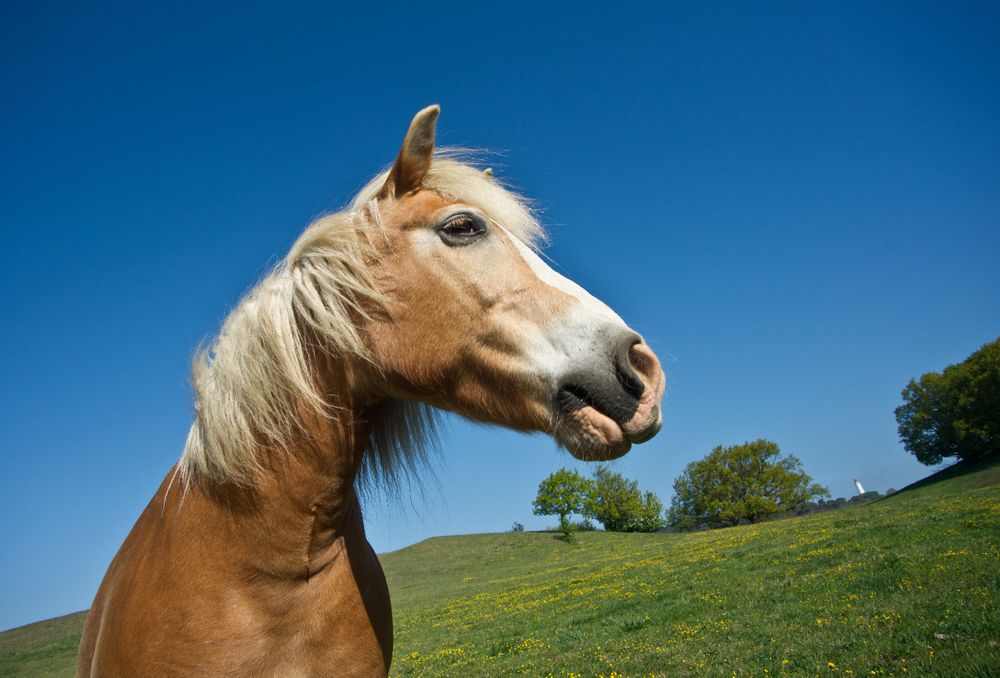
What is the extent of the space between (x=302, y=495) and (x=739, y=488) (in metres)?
77.0

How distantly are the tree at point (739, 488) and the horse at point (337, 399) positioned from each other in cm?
7472

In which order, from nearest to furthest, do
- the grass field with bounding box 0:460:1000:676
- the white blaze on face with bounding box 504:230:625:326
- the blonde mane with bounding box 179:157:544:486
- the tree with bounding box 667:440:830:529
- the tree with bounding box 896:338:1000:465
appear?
1. the white blaze on face with bounding box 504:230:625:326
2. the blonde mane with bounding box 179:157:544:486
3. the grass field with bounding box 0:460:1000:676
4. the tree with bounding box 896:338:1000:465
5. the tree with bounding box 667:440:830:529

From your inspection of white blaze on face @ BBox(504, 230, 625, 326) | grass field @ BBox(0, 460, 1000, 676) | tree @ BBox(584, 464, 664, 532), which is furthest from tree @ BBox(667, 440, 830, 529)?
white blaze on face @ BBox(504, 230, 625, 326)

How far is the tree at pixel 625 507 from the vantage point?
237ft

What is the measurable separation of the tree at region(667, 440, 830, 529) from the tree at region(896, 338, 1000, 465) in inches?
510

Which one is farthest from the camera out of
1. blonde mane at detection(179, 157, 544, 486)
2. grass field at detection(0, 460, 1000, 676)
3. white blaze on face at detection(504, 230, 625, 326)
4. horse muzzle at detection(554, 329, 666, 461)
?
grass field at detection(0, 460, 1000, 676)

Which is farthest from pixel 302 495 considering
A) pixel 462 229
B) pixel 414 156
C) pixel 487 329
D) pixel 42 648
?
pixel 42 648

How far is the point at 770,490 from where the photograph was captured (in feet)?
230

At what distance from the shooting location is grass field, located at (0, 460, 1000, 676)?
19.9ft

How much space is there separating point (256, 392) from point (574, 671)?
7344 millimetres

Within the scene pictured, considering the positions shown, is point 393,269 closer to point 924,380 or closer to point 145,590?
point 145,590

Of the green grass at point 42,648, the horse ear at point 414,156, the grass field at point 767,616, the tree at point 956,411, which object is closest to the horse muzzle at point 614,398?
the horse ear at point 414,156

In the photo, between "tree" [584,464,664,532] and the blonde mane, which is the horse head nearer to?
the blonde mane

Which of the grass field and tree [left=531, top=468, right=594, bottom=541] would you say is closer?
the grass field
